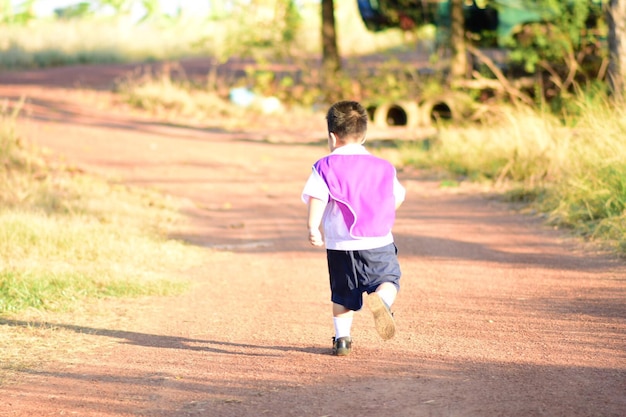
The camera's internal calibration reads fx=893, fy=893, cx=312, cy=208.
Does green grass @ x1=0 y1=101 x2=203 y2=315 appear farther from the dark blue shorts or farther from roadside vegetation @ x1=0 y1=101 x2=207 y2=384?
the dark blue shorts

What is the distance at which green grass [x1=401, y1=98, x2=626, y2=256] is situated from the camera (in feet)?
28.3

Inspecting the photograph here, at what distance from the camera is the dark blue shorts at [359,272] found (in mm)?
4855

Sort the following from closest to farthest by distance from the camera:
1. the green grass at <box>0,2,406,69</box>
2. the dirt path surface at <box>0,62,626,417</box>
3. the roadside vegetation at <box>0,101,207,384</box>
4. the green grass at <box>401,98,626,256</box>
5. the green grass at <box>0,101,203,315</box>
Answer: the dirt path surface at <box>0,62,626,417</box>, the roadside vegetation at <box>0,101,207,384</box>, the green grass at <box>0,101,203,315</box>, the green grass at <box>401,98,626,256</box>, the green grass at <box>0,2,406,69</box>

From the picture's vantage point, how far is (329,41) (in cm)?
2317

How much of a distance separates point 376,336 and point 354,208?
104 cm

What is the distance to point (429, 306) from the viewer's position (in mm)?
6254

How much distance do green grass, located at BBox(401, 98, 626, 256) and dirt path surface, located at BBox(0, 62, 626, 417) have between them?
37 cm

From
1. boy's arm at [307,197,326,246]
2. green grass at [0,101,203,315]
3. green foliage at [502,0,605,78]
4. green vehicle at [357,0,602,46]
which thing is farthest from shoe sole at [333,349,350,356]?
green vehicle at [357,0,602,46]

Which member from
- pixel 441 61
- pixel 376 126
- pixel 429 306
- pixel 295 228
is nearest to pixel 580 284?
pixel 429 306

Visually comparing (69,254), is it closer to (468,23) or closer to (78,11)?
(468,23)

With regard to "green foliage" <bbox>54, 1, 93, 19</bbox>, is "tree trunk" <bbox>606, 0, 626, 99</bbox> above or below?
above

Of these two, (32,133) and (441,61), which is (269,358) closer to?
(32,133)

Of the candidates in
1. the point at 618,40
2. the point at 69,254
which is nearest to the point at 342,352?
the point at 69,254

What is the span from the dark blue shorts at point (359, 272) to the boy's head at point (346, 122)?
2.05 ft
